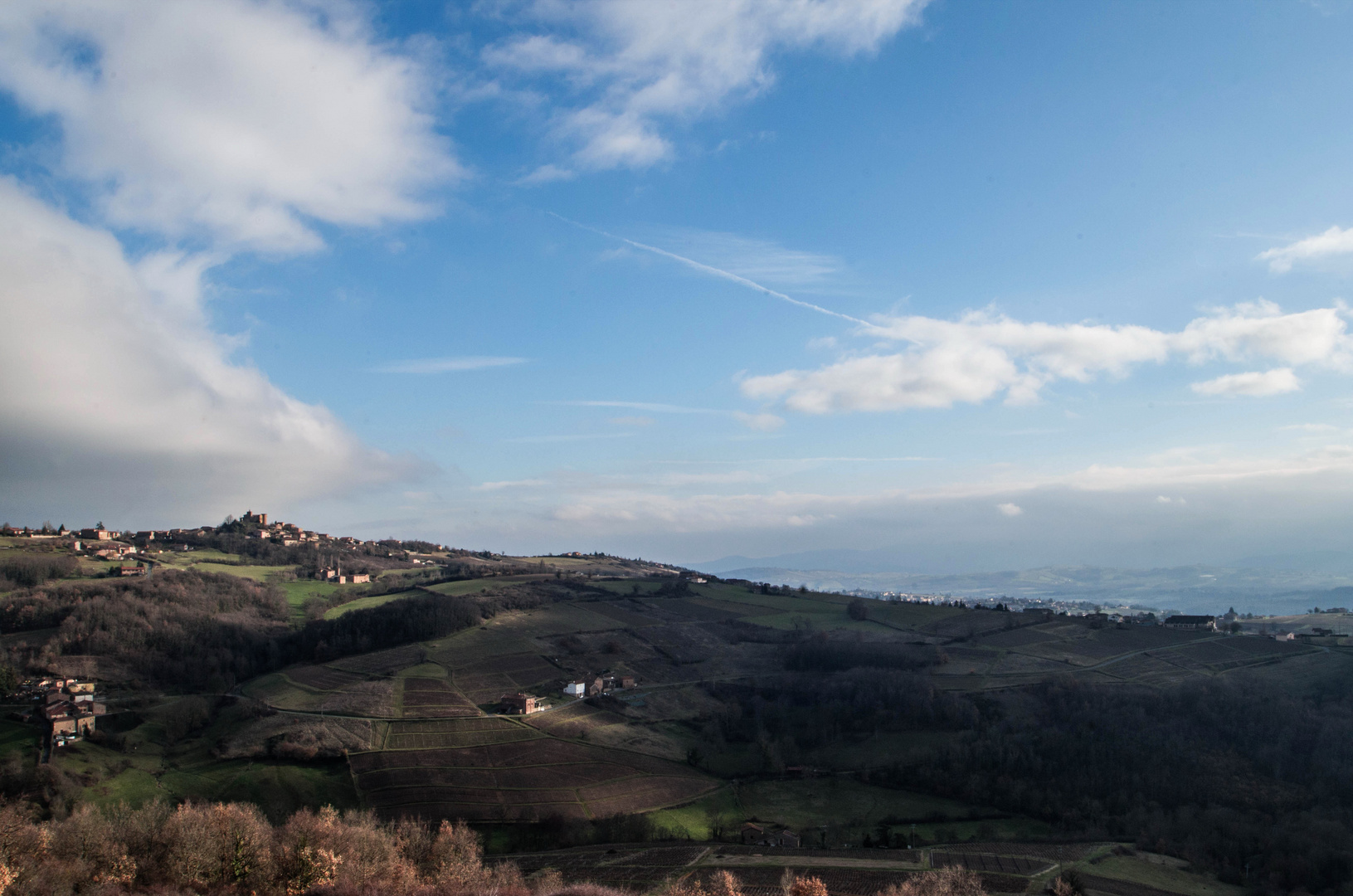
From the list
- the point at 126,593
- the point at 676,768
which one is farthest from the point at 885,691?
the point at 126,593

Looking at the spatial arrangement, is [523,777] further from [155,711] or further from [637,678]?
[155,711]

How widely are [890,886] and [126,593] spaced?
123 m

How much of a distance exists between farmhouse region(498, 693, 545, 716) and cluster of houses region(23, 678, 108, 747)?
41.1 meters

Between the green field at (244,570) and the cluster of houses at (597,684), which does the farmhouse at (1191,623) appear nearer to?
the cluster of houses at (597,684)

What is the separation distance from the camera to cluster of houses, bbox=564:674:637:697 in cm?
10050

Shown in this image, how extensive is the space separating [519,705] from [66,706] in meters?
45.6

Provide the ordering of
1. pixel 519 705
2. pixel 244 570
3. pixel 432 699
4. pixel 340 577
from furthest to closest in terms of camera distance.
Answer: pixel 340 577 < pixel 244 570 < pixel 432 699 < pixel 519 705

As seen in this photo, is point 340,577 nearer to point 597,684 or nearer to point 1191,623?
point 597,684

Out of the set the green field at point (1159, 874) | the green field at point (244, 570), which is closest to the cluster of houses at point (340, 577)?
the green field at point (244, 570)

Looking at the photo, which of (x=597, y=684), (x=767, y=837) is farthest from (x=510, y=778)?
(x=597, y=684)

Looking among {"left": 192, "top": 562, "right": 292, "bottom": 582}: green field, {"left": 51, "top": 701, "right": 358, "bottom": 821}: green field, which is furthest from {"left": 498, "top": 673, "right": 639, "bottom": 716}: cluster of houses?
{"left": 192, "top": 562, "right": 292, "bottom": 582}: green field

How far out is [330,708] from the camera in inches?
3492

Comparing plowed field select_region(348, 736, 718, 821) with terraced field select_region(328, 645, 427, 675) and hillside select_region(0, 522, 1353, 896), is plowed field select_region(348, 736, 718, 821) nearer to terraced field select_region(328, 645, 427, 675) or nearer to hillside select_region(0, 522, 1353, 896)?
hillside select_region(0, 522, 1353, 896)

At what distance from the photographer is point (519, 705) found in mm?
91125
